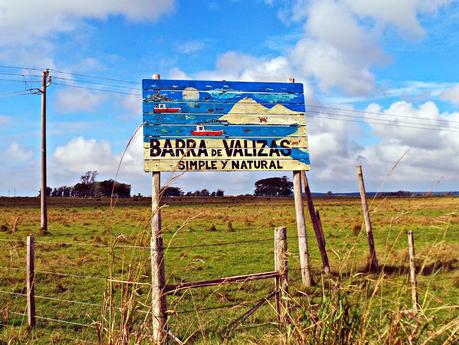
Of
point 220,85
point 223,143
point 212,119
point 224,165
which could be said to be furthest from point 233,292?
point 220,85

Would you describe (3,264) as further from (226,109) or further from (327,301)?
(327,301)

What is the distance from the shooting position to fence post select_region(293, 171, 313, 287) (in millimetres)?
10266

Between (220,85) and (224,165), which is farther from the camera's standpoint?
(220,85)

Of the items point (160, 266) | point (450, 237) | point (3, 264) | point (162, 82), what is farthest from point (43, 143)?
point (160, 266)

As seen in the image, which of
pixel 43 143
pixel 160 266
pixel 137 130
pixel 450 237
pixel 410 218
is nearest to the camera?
pixel 137 130

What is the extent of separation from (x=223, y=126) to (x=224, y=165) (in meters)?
0.90

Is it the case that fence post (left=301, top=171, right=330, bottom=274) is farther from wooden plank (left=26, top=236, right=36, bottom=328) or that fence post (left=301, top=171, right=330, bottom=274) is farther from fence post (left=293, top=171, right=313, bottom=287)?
wooden plank (left=26, top=236, right=36, bottom=328)

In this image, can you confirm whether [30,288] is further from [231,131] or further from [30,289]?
[231,131]

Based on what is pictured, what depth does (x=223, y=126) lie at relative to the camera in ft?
34.7

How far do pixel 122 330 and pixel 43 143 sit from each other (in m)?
25.2

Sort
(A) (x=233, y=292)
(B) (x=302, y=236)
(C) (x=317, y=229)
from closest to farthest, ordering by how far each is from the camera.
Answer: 1. (A) (x=233, y=292)
2. (B) (x=302, y=236)
3. (C) (x=317, y=229)

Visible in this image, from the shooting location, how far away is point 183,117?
34.1 ft

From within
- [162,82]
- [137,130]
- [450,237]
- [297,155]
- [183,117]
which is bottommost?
[450,237]

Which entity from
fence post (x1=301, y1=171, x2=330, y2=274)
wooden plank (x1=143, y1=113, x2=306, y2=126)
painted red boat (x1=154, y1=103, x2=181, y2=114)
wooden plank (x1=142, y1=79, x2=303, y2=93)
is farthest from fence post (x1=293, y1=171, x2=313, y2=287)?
painted red boat (x1=154, y1=103, x2=181, y2=114)
